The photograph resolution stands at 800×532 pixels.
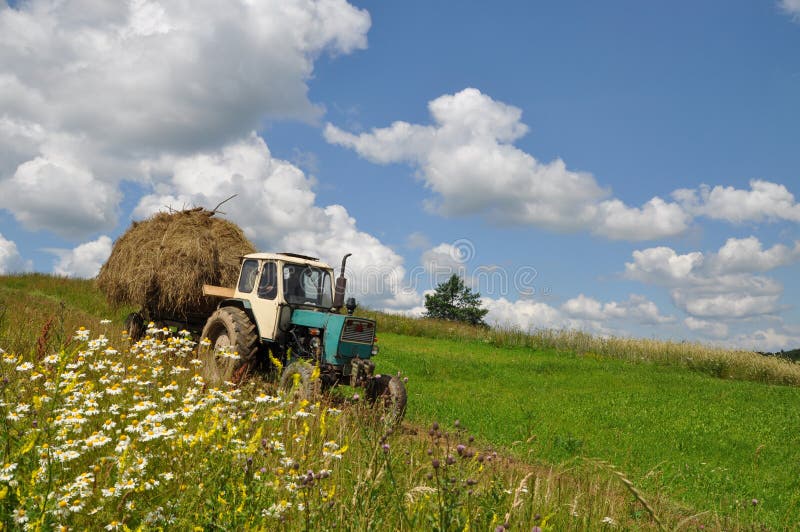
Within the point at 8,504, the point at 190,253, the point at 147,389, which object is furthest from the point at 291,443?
the point at 190,253

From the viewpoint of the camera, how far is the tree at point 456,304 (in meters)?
49.1

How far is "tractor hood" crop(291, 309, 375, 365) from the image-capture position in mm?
8570

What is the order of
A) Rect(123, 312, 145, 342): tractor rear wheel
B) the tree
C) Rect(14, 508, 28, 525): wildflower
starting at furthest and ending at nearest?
the tree
Rect(123, 312, 145, 342): tractor rear wheel
Rect(14, 508, 28, 525): wildflower

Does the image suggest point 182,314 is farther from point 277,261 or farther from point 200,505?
point 200,505

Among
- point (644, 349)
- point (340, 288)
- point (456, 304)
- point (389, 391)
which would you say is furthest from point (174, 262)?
point (456, 304)

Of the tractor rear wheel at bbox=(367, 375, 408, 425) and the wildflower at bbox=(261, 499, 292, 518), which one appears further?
the tractor rear wheel at bbox=(367, 375, 408, 425)

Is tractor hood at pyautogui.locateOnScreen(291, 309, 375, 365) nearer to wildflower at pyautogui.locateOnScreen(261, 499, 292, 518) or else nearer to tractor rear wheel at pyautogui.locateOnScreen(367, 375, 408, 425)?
tractor rear wheel at pyautogui.locateOnScreen(367, 375, 408, 425)

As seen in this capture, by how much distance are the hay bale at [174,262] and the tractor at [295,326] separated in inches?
40.7

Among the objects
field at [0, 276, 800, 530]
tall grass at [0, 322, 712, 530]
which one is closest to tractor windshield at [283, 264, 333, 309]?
field at [0, 276, 800, 530]

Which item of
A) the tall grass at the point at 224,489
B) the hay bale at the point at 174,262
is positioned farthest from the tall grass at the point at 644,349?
the tall grass at the point at 224,489

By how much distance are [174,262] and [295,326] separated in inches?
118

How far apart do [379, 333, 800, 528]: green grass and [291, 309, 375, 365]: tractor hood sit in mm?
2224

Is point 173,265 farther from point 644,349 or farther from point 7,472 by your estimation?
point 644,349

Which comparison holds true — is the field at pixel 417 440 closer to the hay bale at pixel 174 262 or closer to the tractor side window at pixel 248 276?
the hay bale at pixel 174 262
